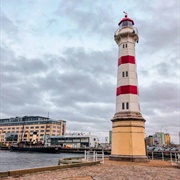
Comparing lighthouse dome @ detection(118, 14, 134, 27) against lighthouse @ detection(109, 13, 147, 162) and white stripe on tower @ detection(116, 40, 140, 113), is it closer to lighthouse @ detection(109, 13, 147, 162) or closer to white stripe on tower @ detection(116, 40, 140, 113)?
lighthouse @ detection(109, 13, 147, 162)

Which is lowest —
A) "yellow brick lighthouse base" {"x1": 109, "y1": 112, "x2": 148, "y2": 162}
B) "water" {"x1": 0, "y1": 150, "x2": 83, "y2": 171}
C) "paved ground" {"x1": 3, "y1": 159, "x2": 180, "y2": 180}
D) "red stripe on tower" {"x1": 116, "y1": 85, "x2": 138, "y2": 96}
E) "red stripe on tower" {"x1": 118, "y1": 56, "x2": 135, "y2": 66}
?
"water" {"x1": 0, "y1": 150, "x2": 83, "y2": 171}

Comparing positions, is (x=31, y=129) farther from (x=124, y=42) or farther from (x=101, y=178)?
(x=101, y=178)

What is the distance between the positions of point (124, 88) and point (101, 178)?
1242 cm

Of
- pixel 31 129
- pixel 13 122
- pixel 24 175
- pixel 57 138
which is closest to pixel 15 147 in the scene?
pixel 57 138

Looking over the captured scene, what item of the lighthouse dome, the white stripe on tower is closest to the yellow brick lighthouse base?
the white stripe on tower

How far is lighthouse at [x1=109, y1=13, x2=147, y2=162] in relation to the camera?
745 inches

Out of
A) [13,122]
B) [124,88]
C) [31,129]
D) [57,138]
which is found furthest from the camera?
[13,122]

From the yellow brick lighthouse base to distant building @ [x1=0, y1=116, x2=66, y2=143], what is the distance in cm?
11798

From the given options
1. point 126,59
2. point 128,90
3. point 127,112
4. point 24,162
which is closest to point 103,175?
point 127,112

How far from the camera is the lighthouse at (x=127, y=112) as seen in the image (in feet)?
62.1

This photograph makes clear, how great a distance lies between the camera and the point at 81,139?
367 feet

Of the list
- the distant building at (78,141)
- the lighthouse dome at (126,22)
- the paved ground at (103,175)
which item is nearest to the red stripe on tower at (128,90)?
the lighthouse dome at (126,22)

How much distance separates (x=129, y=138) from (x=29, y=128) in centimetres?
13125

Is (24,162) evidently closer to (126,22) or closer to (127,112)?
(127,112)
